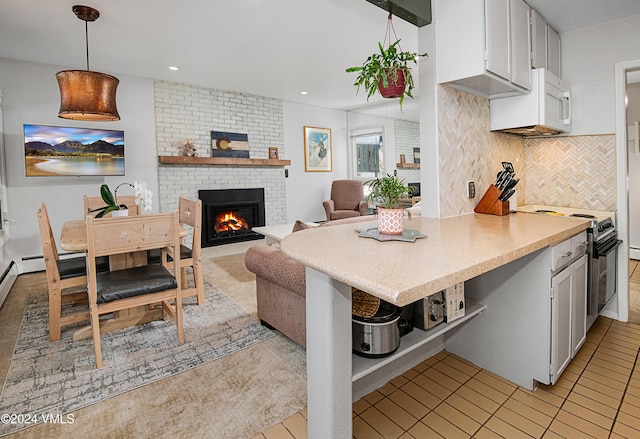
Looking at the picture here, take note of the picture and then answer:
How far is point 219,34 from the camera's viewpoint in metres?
3.52

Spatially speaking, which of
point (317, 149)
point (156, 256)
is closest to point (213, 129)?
point (317, 149)

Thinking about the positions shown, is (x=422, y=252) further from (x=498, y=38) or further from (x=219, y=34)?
(x=219, y=34)

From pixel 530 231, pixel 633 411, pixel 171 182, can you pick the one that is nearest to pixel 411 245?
pixel 530 231

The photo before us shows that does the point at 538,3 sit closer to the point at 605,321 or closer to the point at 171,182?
the point at 605,321

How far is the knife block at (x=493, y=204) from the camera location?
90.0 inches

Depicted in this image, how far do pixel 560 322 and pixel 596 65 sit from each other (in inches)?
85.2

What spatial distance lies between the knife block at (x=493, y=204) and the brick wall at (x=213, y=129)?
4539mm

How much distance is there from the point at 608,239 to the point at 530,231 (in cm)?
127

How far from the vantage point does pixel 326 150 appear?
7.31 m

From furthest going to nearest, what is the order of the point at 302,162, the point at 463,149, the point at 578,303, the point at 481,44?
the point at 302,162
the point at 463,149
the point at 578,303
the point at 481,44

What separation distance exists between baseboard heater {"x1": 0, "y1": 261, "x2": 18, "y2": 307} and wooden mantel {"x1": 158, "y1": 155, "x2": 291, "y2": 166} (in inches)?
86.4

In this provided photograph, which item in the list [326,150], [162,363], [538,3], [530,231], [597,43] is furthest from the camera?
[326,150]

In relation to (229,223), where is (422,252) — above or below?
above

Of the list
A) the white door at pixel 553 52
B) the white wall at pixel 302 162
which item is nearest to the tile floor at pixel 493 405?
the white door at pixel 553 52
